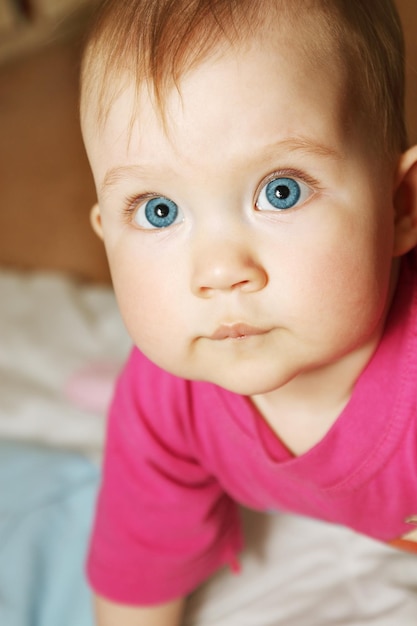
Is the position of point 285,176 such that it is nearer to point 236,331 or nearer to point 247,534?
point 236,331

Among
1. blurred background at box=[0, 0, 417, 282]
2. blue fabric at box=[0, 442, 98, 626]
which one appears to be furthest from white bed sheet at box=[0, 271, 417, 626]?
blurred background at box=[0, 0, 417, 282]

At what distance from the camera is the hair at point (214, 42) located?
501mm

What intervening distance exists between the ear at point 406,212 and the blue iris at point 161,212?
162 mm

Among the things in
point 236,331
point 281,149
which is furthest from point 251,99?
point 236,331

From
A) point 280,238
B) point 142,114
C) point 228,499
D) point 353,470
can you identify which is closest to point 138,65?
point 142,114

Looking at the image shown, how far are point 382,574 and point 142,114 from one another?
1.56ft

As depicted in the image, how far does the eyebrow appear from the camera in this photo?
50 centimetres

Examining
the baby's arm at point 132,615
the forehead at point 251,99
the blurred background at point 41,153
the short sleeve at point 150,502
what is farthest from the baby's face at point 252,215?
the blurred background at point 41,153

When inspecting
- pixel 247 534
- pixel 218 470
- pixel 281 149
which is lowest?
pixel 247 534

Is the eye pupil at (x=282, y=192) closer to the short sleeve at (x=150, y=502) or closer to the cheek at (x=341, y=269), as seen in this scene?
the cheek at (x=341, y=269)

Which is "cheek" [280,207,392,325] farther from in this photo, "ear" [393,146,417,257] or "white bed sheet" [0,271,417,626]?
"white bed sheet" [0,271,417,626]

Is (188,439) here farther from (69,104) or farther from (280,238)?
(69,104)

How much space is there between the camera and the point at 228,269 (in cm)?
50

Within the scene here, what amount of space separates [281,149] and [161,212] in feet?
0.28
